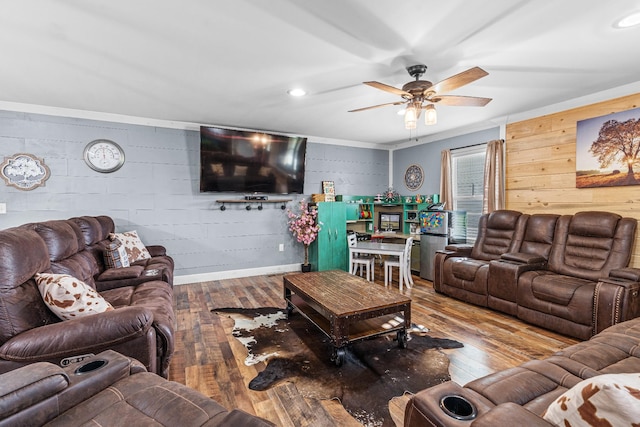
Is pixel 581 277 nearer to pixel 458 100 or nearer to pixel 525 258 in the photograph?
pixel 525 258

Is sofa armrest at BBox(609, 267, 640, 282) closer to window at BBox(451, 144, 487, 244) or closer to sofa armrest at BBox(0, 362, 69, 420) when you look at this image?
window at BBox(451, 144, 487, 244)

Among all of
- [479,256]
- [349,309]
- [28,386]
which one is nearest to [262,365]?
[349,309]

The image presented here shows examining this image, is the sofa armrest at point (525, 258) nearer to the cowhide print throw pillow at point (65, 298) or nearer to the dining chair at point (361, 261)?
the dining chair at point (361, 261)

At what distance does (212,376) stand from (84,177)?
10.9 ft

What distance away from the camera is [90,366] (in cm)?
123

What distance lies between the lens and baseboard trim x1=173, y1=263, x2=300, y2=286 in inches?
177

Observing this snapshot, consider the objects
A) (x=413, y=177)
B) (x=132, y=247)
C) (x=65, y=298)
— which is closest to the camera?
(x=65, y=298)

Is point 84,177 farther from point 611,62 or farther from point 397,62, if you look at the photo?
point 611,62

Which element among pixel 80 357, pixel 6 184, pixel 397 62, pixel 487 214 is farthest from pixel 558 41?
pixel 6 184

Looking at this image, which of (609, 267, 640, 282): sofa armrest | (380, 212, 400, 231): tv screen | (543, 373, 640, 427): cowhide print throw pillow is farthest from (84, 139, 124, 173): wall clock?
(609, 267, 640, 282): sofa armrest

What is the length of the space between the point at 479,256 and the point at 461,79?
256 centimetres

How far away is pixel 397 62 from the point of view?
2555mm

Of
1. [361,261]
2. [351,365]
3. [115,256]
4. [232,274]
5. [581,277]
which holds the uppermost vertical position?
[115,256]

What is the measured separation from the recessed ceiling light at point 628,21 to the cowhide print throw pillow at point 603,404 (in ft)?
7.88
